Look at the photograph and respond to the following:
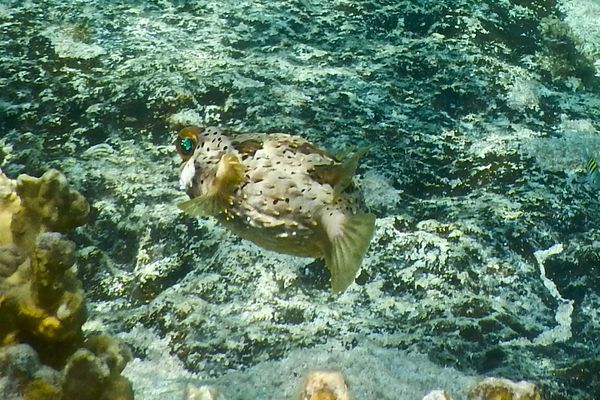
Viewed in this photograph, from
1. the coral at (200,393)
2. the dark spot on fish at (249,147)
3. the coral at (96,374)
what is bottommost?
the coral at (200,393)

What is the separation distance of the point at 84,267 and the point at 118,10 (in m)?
2.82

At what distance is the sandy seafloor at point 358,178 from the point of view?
2631 millimetres

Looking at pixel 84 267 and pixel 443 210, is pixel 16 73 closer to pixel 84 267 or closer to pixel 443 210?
pixel 84 267

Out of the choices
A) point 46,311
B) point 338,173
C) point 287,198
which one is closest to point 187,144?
point 287,198

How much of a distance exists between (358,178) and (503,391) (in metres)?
1.59

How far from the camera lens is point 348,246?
186 cm

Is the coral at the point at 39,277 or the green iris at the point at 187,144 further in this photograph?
the green iris at the point at 187,144

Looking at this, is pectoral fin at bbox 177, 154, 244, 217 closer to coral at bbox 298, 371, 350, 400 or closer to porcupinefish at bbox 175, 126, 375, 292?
porcupinefish at bbox 175, 126, 375, 292

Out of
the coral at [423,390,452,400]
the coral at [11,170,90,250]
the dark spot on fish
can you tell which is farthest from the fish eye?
the coral at [423,390,452,400]

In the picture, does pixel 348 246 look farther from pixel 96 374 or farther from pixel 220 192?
pixel 96 374

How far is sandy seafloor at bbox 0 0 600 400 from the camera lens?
2.63 meters

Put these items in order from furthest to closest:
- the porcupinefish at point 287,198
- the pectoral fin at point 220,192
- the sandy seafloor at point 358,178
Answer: the sandy seafloor at point 358,178, the pectoral fin at point 220,192, the porcupinefish at point 287,198

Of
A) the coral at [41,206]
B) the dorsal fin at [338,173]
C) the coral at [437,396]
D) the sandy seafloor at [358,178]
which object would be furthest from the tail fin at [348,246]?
the coral at [41,206]

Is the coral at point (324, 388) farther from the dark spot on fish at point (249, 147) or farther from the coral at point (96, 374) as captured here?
the dark spot on fish at point (249, 147)
